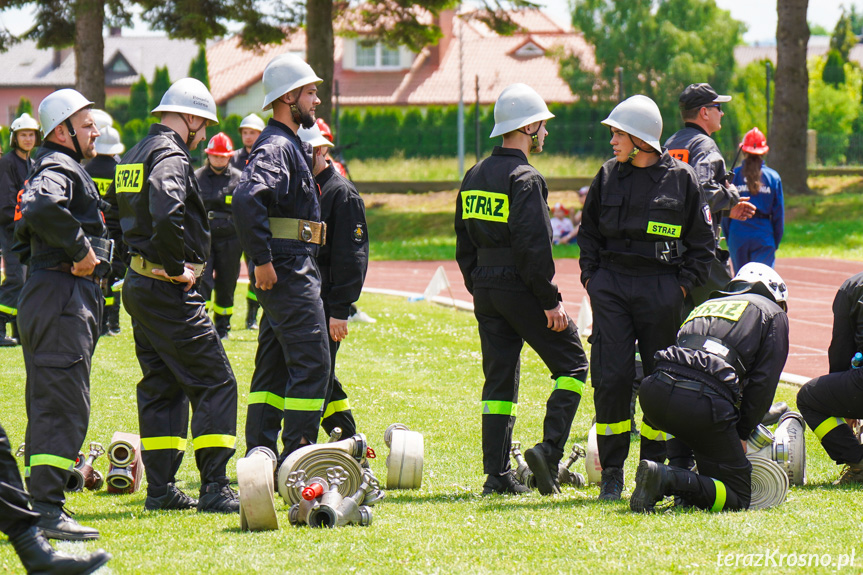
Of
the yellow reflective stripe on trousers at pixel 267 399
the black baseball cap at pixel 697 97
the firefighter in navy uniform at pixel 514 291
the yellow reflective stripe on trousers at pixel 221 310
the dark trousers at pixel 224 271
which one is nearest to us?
the firefighter in navy uniform at pixel 514 291

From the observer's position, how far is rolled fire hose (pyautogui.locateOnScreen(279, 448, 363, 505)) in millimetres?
5395

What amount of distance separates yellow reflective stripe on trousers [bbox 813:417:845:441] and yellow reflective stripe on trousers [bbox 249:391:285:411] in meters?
3.38

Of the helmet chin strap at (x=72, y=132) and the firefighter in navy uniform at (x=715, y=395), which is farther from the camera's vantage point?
the helmet chin strap at (x=72, y=132)

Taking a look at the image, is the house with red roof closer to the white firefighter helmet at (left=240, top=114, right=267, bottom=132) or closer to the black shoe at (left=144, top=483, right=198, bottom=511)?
the white firefighter helmet at (left=240, top=114, right=267, bottom=132)

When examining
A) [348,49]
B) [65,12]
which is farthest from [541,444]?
[348,49]

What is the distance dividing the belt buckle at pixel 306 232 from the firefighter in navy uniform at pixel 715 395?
207 centimetres

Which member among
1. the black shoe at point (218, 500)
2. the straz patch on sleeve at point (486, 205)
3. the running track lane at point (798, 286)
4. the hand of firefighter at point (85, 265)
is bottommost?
the running track lane at point (798, 286)

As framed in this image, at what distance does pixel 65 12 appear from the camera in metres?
26.1

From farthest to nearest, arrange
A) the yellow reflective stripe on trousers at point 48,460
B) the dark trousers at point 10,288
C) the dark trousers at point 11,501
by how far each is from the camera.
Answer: the dark trousers at point 10,288 < the yellow reflective stripe on trousers at point 48,460 < the dark trousers at point 11,501

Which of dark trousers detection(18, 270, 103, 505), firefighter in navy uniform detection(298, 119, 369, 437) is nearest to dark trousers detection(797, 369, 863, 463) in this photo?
firefighter in navy uniform detection(298, 119, 369, 437)

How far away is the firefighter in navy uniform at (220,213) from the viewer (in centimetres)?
1174

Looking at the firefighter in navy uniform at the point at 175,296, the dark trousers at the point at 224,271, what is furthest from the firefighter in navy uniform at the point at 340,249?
the dark trousers at the point at 224,271

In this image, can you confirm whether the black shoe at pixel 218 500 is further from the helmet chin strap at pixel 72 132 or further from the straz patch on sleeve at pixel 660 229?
the straz patch on sleeve at pixel 660 229

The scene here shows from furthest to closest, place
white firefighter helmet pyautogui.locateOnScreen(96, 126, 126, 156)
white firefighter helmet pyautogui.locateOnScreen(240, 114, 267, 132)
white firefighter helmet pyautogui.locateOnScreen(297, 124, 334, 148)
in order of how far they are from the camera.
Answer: white firefighter helmet pyautogui.locateOnScreen(240, 114, 267, 132) → white firefighter helmet pyautogui.locateOnScreen(96, 126, 126, 156) → white firefighter helmet pyautogui.locateOnScreen(297, 124, 334, 148)
